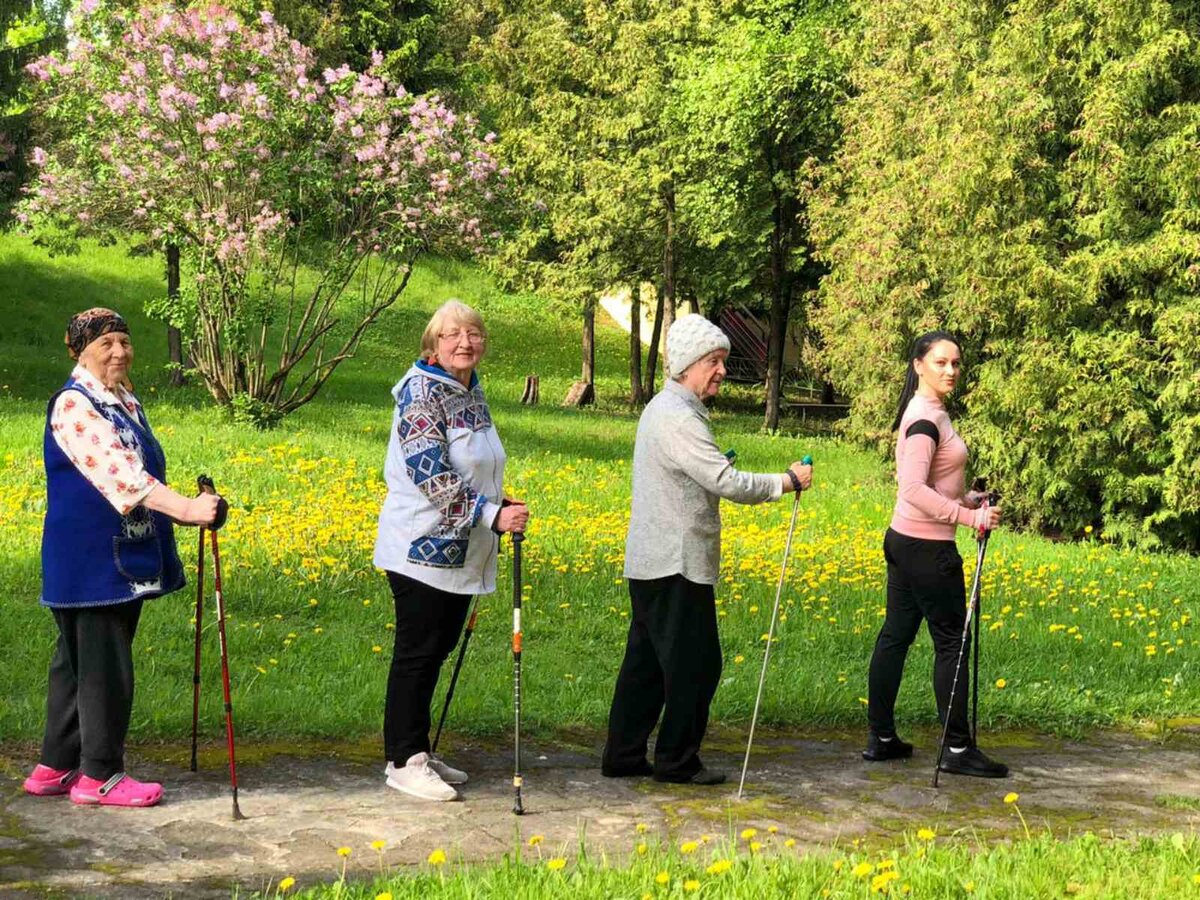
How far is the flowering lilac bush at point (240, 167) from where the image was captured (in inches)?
720

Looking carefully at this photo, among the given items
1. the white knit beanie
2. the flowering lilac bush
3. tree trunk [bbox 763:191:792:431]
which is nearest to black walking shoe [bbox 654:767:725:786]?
the white knit beanie

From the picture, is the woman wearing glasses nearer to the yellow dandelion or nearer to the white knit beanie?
the white knit beanie

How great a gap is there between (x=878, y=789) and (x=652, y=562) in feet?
4.47

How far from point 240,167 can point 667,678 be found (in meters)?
13.8

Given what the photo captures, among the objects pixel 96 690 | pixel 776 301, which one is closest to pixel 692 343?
pixel 96 690

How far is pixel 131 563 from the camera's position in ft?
18.4

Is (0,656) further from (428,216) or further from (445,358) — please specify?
(428,216)

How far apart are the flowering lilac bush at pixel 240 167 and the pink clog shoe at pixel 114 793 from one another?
43.3 ft

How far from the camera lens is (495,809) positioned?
5.74 metres

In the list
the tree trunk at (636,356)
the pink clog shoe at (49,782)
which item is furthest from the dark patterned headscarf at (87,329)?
the tree trunk at (636,356)

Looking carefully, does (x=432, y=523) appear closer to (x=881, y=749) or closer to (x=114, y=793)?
(x=114, y=793)

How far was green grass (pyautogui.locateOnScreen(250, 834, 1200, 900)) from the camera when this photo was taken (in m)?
4.47

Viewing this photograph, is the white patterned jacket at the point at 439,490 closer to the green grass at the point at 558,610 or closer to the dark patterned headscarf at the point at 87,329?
the dark patterned headscarf at the point at 87,329

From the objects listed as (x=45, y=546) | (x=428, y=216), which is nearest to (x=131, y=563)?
(x=45, y=546)
